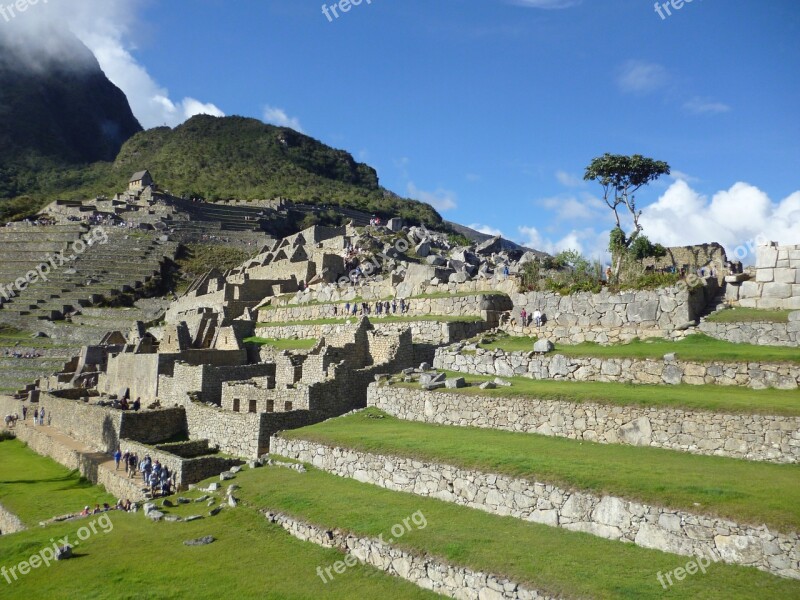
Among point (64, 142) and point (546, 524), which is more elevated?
point (64, 142)

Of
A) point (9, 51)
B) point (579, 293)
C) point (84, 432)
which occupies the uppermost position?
point (9, 51)

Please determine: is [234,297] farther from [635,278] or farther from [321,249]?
[635,278]

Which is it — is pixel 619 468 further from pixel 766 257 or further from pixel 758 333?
pixel 766 257

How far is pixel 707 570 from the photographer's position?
8.80m

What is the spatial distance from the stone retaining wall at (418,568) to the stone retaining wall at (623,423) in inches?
219

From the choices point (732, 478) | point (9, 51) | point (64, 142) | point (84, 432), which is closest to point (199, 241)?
point (84, 432)

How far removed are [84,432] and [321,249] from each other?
22986 mm

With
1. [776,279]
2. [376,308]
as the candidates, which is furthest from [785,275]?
[376,308]

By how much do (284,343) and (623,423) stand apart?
65.4 feet

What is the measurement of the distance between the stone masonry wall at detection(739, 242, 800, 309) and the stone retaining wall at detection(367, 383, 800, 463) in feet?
25.5

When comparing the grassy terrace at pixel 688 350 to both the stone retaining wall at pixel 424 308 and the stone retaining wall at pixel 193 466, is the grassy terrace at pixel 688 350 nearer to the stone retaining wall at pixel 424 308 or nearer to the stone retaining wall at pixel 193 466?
the stone retaining wall at pixel 424 308

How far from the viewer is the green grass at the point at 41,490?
19312 mm

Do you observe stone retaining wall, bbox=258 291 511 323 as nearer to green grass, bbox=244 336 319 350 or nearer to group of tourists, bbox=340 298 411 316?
group of tourists, bbox=340 298 411 316

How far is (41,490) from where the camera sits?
Answer: 22.3m
